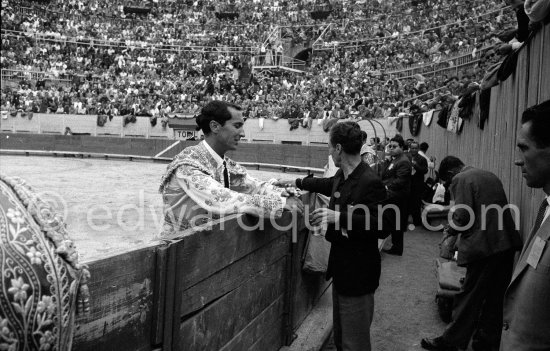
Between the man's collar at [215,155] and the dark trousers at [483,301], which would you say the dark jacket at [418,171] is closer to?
the dark trousers at [483,301]

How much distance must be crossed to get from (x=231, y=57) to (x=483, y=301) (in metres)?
31.3

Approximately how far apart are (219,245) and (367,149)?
446 centimetres

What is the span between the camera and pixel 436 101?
39.1 ft

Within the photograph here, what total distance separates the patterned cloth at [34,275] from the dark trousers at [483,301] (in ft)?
10.4

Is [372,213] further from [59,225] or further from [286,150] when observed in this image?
[286,150]

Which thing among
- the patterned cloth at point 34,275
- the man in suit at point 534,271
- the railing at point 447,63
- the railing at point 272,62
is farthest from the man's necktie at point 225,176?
the railing at point 272,62

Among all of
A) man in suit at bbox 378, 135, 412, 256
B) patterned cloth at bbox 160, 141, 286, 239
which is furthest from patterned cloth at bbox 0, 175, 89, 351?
man in suit at bbox 378, 135, 412, 256

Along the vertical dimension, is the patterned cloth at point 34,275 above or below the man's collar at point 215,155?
below

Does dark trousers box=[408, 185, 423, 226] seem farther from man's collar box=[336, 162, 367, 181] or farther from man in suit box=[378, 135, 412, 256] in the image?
Answer: man's collar box=[336, 162, 367, 181]

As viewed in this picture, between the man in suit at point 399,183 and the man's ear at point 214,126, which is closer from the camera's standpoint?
the man's ear at point 214,126

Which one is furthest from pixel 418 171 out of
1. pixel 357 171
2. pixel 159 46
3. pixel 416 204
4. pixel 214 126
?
pixel 159 46

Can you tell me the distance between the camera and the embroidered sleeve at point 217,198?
2.18 m

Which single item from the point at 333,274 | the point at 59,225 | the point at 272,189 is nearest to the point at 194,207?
the point at 272,189

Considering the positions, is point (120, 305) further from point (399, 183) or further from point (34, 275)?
point (399, 183)
